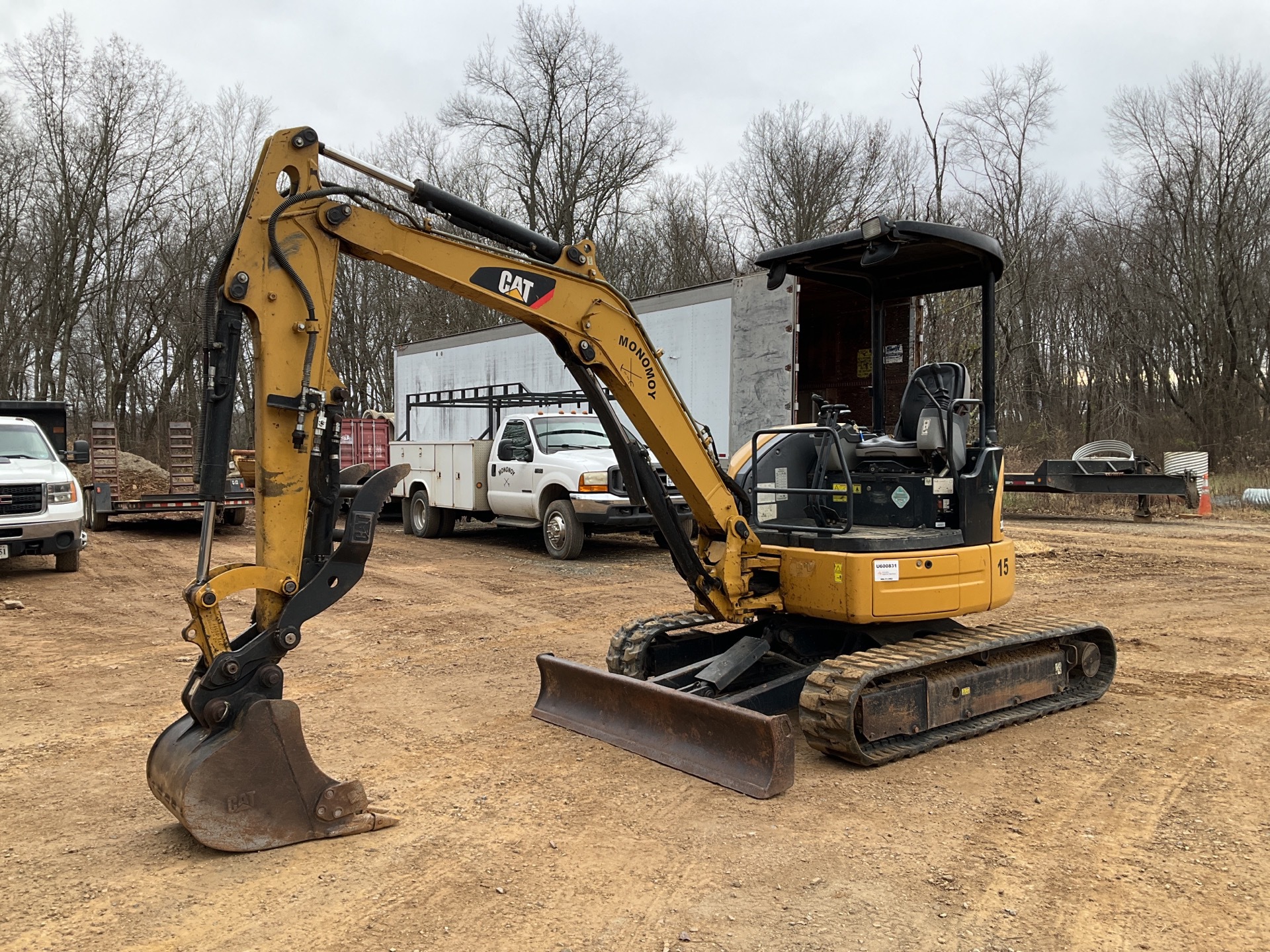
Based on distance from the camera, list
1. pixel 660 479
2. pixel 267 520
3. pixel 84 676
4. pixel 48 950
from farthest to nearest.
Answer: pixel 84 676 < pixel 660 479 < pixel 267 520 < pixel 48 950

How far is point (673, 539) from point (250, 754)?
2.67 m

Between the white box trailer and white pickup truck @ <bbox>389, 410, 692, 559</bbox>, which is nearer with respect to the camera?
the white box trailer

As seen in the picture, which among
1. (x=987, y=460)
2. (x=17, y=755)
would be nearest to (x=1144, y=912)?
(x=987, y=460)

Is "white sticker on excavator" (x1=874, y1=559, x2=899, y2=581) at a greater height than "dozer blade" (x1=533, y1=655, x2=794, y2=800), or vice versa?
"white sticker on excavator" (x1=874, y1=559, x2=899, y2=581)

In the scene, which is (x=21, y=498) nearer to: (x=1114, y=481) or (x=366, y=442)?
(x=366, y=442)

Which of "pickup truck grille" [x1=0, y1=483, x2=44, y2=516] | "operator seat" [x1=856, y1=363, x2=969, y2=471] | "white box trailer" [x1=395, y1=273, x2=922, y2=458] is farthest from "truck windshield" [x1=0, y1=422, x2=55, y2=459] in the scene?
"operator seat" [x1=856, y1=363, x2=969, y2=471]

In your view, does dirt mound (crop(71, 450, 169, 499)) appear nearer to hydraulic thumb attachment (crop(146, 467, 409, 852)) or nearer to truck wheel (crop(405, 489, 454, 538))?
truck wheel (crop(405, 489, 454, 538))

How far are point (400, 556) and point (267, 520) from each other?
10.4 metres

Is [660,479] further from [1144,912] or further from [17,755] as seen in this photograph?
[17,755]

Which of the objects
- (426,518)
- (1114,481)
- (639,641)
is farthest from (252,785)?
(1114,481)

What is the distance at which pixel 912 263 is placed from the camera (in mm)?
6711

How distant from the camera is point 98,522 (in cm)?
1842

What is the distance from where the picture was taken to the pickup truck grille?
1170 cm

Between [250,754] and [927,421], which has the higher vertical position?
[927,421]
